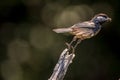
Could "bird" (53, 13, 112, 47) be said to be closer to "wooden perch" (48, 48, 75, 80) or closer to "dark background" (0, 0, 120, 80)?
"wooden perch" (48, 48, 75, 80)

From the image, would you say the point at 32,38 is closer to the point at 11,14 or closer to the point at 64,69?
the point at 11,14

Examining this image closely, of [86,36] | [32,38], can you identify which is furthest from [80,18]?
[86,36]

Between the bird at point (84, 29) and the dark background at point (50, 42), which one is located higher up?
the bird at point (84, 29)

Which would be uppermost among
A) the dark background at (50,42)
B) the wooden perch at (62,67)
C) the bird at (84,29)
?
the bird at (84,29)

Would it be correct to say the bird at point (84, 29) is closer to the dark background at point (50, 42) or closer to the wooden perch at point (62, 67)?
the wooden perch at point (62, 67)

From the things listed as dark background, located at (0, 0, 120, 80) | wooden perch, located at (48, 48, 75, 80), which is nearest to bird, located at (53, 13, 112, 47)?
wooden perch, located at (48, 48, 75, 80)

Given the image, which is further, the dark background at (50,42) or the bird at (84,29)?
the dark background at (50,42)

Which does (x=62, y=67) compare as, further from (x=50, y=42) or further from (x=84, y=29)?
(x=50, y=42)

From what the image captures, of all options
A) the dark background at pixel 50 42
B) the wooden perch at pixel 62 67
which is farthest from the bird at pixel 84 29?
the dark background at pixel 50 42
